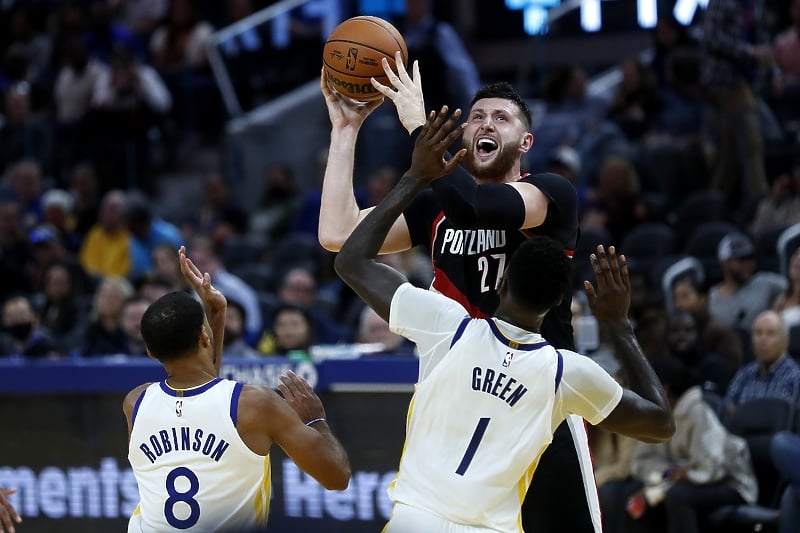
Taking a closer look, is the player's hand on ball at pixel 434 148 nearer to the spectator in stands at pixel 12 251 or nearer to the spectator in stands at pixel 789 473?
the spectator in stands at pixel 789 473

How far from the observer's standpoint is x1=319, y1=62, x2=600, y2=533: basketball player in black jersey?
4961 millimetres

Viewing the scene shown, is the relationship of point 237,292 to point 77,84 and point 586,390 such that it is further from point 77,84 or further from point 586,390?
point 586,390

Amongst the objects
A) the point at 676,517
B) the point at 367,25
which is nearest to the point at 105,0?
the point at 676,517

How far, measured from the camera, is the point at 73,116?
16.4 meters

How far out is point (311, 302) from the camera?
1193 cm

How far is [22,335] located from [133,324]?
1.25 m

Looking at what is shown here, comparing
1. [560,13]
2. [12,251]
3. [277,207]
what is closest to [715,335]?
[277,207]

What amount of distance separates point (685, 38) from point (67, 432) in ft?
25.9

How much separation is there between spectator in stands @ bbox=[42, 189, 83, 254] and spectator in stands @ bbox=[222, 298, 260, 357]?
15.3ft

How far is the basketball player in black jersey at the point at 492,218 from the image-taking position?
4961 millimetres

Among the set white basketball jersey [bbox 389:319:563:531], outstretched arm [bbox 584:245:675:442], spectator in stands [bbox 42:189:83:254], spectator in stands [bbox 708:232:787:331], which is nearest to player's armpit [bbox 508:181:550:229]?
outstretched arm [bbox 584:245:675:442]

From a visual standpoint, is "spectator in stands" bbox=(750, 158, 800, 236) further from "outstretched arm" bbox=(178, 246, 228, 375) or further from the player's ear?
"outstretched arm" bbox=(178, 246, 228, 375)

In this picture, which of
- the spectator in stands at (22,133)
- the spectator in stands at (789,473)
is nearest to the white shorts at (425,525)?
the spectator in stands at (789,473)

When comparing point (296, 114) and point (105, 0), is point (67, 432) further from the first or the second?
point (105, 0)
